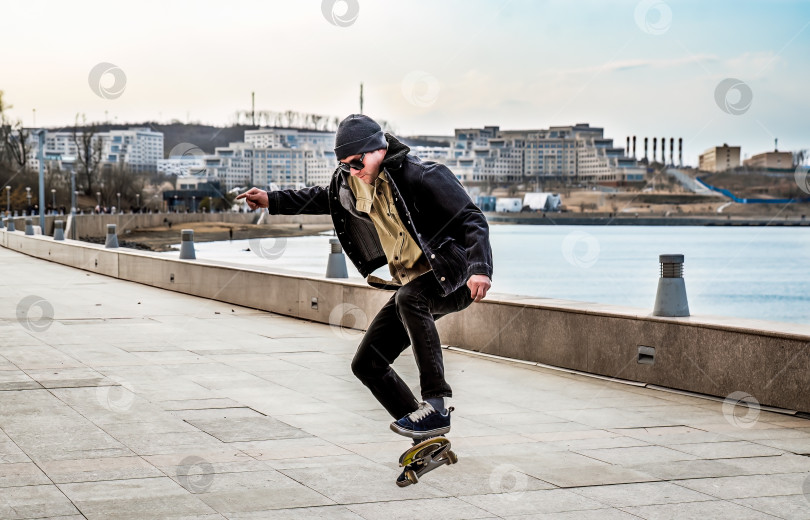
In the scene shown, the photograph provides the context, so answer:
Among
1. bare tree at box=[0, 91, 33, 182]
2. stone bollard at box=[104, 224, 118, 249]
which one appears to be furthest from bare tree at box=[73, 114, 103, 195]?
stone bollard at box=[104, 224, 118, 249]

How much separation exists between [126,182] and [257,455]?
155970mm

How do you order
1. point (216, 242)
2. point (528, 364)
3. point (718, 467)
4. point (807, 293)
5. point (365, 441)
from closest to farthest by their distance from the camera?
1. point (718, 467)
2. point (365, 441)
3. point (528, 364)
4. point (807, 293)
5. point (216, 242)

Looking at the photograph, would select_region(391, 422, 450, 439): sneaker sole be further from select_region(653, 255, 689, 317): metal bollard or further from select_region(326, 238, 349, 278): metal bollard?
select_region(326, 238, 349, 278): metal bollard

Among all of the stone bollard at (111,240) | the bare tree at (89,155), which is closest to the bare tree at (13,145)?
the bare tree at (89,155)

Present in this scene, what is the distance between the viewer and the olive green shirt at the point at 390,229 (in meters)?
5.16

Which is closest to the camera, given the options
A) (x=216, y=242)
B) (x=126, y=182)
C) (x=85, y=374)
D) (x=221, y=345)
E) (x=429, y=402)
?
(x=429, y=402)

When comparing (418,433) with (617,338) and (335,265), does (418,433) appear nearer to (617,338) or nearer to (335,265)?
(617,338)

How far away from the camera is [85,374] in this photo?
8.73 m

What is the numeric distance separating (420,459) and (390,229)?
110 centimetres

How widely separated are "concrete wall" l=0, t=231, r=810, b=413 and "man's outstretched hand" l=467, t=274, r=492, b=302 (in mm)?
3205

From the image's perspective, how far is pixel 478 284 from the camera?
490cm

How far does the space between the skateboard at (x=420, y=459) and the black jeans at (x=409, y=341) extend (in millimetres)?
225

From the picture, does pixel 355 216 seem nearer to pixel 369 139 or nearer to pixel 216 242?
pixel 369 139

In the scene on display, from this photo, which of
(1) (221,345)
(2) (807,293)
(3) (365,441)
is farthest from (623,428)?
(2) (807,293)
